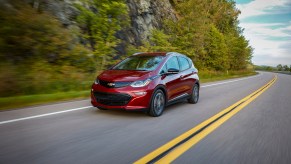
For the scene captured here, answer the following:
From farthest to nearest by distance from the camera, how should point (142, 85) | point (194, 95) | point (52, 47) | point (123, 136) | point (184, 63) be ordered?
1. point (52, 47)
2. point (194, 95)
3. point (184, 63)
4. point (142, 85)
5. point (123, 136)

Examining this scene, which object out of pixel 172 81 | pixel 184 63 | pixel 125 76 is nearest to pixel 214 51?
pixel 184 63

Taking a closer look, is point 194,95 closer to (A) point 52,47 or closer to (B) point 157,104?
(B) point 157,104

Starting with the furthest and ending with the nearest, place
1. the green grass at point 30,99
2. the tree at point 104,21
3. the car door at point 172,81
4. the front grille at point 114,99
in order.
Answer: the tree at point 104,21 < the green grass at point 30,99 < the car door at point 172,81 < the front grille at point 114,99

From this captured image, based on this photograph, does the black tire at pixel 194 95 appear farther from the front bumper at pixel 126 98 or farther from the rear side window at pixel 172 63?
the front bumper at pixel 126 98

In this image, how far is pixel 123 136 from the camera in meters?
5.31

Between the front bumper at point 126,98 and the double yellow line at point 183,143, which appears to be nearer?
the double yellow line at point 183,143

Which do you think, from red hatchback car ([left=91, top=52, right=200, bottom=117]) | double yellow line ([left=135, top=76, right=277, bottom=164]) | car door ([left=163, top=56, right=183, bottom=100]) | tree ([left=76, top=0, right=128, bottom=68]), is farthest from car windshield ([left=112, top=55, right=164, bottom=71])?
tree ([left=76, top=0, right=128, bottom=68])

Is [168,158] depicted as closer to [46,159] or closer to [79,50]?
[46,159]

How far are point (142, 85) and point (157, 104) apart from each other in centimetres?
72

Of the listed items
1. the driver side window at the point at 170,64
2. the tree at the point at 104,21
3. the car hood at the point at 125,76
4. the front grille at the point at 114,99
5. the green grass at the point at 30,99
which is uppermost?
the tree at the point at 104,21

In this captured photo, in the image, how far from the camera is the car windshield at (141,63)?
25.9ft

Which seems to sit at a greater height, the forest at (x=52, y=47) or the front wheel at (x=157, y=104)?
the forest at (x=52, y=47)

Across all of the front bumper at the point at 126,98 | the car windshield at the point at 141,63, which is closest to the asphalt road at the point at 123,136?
the front bumper at the point at 126,98

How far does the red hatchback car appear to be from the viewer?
22.6 ft
